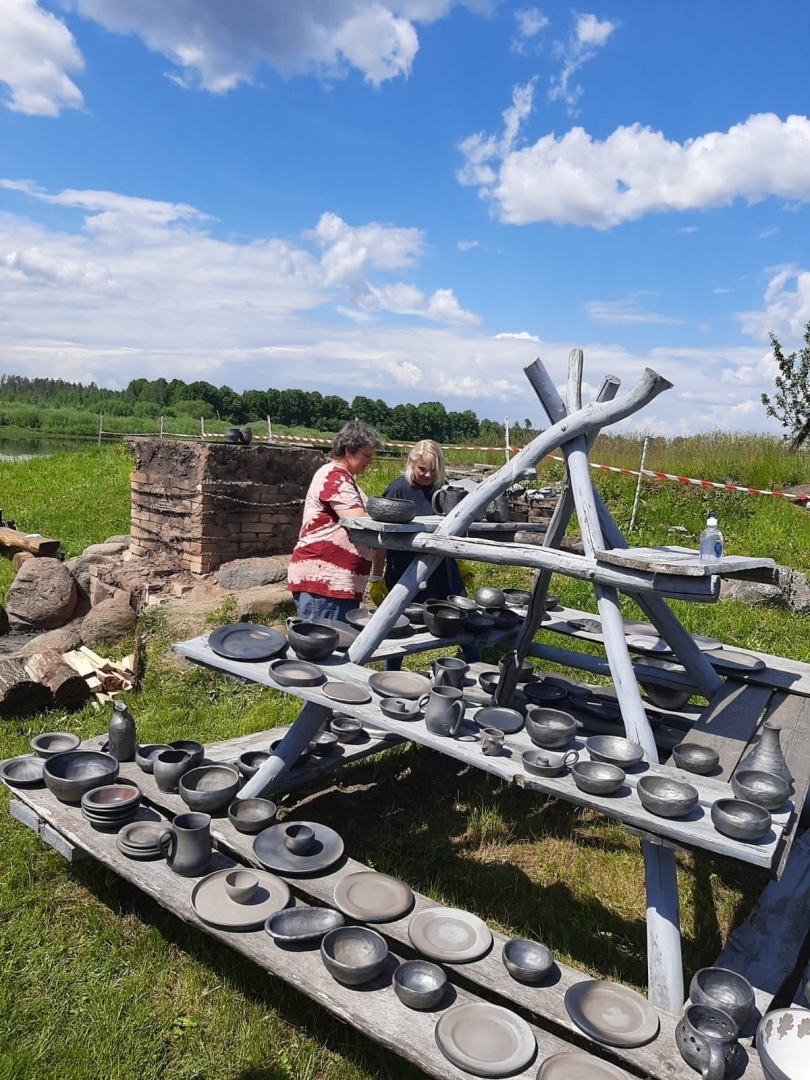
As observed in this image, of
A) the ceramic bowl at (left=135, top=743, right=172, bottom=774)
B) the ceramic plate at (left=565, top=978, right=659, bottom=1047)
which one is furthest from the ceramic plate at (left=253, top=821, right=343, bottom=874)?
the ceramic plate at (left=565, top=978, right=659, bottom=1047)

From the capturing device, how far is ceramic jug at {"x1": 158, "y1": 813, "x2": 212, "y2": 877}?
279cm

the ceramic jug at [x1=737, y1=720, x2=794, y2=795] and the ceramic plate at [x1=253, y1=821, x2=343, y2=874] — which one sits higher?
the ceramic jug at [x1=737, y1=720, x2=794, y2=795]

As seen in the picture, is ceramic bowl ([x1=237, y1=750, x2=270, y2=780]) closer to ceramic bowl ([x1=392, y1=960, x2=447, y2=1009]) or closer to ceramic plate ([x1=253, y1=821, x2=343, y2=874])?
ceramic plate ([x1=253, y1=821, x2=343, y2=874])

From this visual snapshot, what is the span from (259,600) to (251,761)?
8.39 ft

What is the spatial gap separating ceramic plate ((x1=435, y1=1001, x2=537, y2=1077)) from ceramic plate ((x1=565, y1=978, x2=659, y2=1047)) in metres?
0.17

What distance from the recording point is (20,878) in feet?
10.6

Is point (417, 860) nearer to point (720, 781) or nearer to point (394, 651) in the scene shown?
point (394, 651)

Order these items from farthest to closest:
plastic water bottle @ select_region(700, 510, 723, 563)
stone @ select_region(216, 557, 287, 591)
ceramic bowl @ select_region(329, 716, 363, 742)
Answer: stone @ select_region(216, 557, 287, 591) → ceramic bowl @ select_region(329, 716, 363, 742) → plastic water bottle @ select_region(700, 510, 723, 563)

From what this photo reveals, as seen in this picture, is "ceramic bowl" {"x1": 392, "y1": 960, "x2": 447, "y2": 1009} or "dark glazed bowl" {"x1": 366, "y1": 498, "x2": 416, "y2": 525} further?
"dark glazed bowl" {"x1": 366, "y1": 498, "x2": 416, "y2": 525}

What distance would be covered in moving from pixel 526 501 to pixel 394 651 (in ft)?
24.4

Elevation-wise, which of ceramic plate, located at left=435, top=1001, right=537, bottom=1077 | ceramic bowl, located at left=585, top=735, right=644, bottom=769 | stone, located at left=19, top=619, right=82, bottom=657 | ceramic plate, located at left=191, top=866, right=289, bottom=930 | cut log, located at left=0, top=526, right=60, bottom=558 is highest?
ceramic bowl, located at left=585, top=735, right=644, bottom=769

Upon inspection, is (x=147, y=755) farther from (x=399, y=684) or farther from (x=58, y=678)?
(x=58, y=678)

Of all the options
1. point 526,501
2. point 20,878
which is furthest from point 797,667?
point 526,501

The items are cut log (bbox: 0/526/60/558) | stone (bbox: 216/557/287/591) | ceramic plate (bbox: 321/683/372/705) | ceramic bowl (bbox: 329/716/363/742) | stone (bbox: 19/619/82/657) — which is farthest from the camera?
cut log (bbox: 0/526/60/558)
